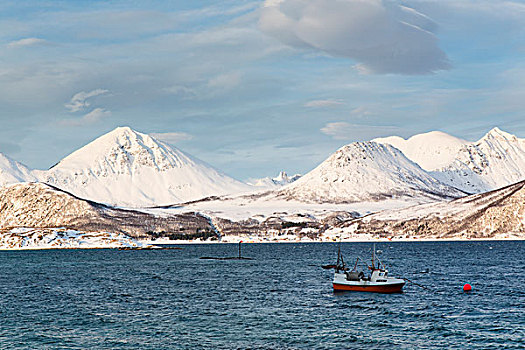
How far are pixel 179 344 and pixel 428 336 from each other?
2906 centimetres

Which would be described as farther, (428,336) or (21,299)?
(21,299)

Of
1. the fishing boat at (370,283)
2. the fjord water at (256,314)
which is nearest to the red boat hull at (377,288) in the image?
the fishing boat at (370,283)

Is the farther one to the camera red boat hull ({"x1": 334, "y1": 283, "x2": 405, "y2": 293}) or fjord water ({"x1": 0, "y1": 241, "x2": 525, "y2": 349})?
red boat hull ({"x1": 334, "y1": 283, "x2": 405, "y2": 293})

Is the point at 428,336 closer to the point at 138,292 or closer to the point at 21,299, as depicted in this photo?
the point at 138,292

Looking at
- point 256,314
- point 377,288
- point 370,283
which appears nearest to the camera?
point 256,314

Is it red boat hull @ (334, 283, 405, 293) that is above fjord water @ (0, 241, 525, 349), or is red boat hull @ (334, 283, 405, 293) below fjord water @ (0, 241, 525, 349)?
above

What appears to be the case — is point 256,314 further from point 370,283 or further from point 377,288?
point 377,288

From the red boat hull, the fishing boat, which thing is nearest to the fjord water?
the red boat hull

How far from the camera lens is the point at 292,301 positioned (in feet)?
326

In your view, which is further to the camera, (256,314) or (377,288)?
(377,288)

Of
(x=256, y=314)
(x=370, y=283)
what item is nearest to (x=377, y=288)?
(x=370, y=283)

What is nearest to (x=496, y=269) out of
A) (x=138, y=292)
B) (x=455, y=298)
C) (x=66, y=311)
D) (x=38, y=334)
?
(x=455, y=298)

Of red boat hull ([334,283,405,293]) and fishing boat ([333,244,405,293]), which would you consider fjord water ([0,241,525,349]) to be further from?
fishing boat ([333,244,405,293])

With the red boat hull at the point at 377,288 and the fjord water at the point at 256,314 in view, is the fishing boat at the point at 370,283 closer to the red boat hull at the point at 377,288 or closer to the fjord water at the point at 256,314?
the red boat hull at the point at 377,288
